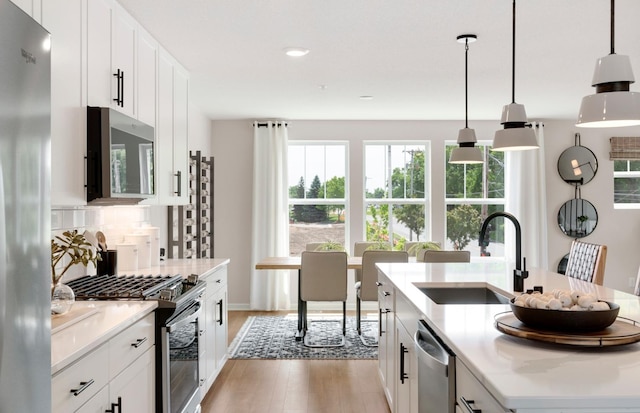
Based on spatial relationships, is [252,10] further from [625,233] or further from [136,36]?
[625,233]

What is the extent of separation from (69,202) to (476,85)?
3.80m

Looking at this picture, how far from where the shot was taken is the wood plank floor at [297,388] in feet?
12.2

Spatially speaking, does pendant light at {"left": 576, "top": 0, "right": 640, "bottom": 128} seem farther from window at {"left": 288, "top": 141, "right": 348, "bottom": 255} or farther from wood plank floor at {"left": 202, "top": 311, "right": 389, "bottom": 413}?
window at {"left": 288, "top": 141, "right": 348, "bottom": 255}

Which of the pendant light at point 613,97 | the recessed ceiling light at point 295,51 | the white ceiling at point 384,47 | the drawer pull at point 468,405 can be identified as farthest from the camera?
the recessed ceiling light at point 295,51

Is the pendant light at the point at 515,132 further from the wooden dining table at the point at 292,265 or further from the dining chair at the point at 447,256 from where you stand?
the wooden dining table at the point at 292,265

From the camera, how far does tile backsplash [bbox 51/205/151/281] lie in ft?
9.64

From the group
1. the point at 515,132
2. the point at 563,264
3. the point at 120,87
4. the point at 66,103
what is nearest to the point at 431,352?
the point at 515,132

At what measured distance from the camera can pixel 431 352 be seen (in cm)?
195

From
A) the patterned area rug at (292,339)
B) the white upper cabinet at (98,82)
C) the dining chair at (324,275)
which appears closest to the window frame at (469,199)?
the patterned area rug at (292,339)

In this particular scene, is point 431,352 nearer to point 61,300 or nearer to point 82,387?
point 82,387

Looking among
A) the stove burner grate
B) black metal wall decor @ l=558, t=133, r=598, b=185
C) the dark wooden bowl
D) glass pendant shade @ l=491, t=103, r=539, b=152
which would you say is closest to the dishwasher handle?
the dark wooden bowl

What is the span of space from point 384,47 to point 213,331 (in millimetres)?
2334

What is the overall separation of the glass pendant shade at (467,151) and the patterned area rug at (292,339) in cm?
201

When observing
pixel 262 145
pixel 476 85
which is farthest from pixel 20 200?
pixel 262 145
